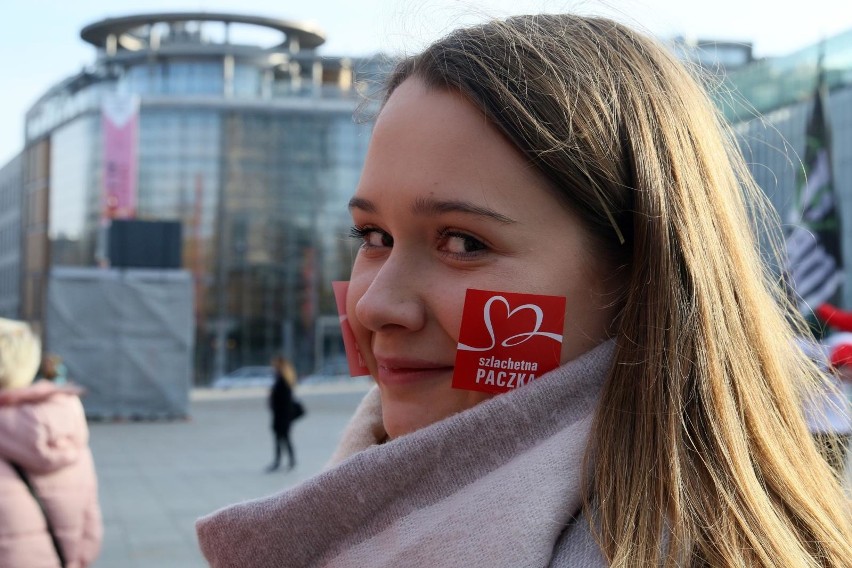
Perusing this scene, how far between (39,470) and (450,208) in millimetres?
3412

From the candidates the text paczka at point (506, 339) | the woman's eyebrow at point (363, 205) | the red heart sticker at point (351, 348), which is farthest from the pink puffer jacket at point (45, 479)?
the text paczka at point (506, 339)

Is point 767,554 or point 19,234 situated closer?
point 767,554

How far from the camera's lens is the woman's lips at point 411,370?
1.28 meters

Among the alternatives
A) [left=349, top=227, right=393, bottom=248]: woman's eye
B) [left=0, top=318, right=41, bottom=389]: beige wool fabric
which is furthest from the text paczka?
[left=0, top=318, right=41, bottom=389]: beige wool fabric

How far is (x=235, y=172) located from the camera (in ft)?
198

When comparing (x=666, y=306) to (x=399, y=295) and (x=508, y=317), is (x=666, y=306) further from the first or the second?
(x=399, y=295)

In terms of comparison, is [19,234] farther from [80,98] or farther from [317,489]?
[317,489]

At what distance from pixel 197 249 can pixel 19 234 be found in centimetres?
2104

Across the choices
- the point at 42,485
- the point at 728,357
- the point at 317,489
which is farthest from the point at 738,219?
the point at 42,485

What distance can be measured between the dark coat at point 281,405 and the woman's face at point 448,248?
12.9 m

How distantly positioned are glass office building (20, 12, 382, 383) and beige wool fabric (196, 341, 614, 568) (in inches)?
2242

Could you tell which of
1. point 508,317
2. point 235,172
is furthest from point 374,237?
point 235,172

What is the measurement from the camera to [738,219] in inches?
52.9

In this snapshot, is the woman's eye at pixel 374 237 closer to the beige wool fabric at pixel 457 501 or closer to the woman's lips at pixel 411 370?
the woman's lips at pixel 411 370
